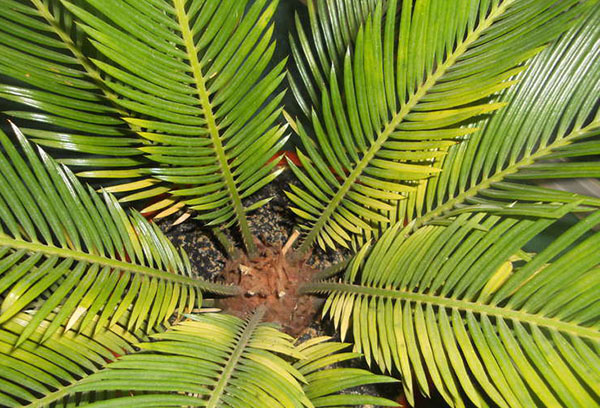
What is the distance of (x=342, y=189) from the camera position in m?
0.94

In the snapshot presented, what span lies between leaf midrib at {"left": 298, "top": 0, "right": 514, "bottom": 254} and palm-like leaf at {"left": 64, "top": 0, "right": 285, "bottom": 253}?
0.17 metres

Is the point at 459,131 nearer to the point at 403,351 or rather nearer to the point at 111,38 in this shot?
the point at 403,351

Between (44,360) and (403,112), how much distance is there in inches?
29.3

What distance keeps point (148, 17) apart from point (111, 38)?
0.07 meters

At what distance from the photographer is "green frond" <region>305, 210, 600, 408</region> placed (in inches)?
24.2

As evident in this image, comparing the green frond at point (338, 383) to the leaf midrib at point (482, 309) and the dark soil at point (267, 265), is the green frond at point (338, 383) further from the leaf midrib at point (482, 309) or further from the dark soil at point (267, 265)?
the dark soil at point (267, 265)

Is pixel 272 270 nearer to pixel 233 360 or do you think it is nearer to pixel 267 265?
pixel 267 265

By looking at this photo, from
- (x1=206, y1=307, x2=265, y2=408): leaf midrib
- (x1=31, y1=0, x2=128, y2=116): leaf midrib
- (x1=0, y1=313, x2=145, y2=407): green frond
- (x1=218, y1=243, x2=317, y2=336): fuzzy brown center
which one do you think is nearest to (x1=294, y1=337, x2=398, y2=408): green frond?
(x1=206, y1=307, x2=265, y2=408): leaf midrib

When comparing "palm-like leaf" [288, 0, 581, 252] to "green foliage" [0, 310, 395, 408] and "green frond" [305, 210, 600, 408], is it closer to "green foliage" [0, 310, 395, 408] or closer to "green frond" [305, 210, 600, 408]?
"green frond" [305, 210, 600, 408]

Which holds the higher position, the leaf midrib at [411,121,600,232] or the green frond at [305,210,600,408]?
the leaf midrib at [411,121,600,232]

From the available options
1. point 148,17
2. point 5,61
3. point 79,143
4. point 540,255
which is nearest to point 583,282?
point 540,255

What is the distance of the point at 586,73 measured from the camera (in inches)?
30.3

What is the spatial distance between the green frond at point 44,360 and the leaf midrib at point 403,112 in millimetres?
510

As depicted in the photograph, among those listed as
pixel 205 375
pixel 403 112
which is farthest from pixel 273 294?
pixel 403 112
